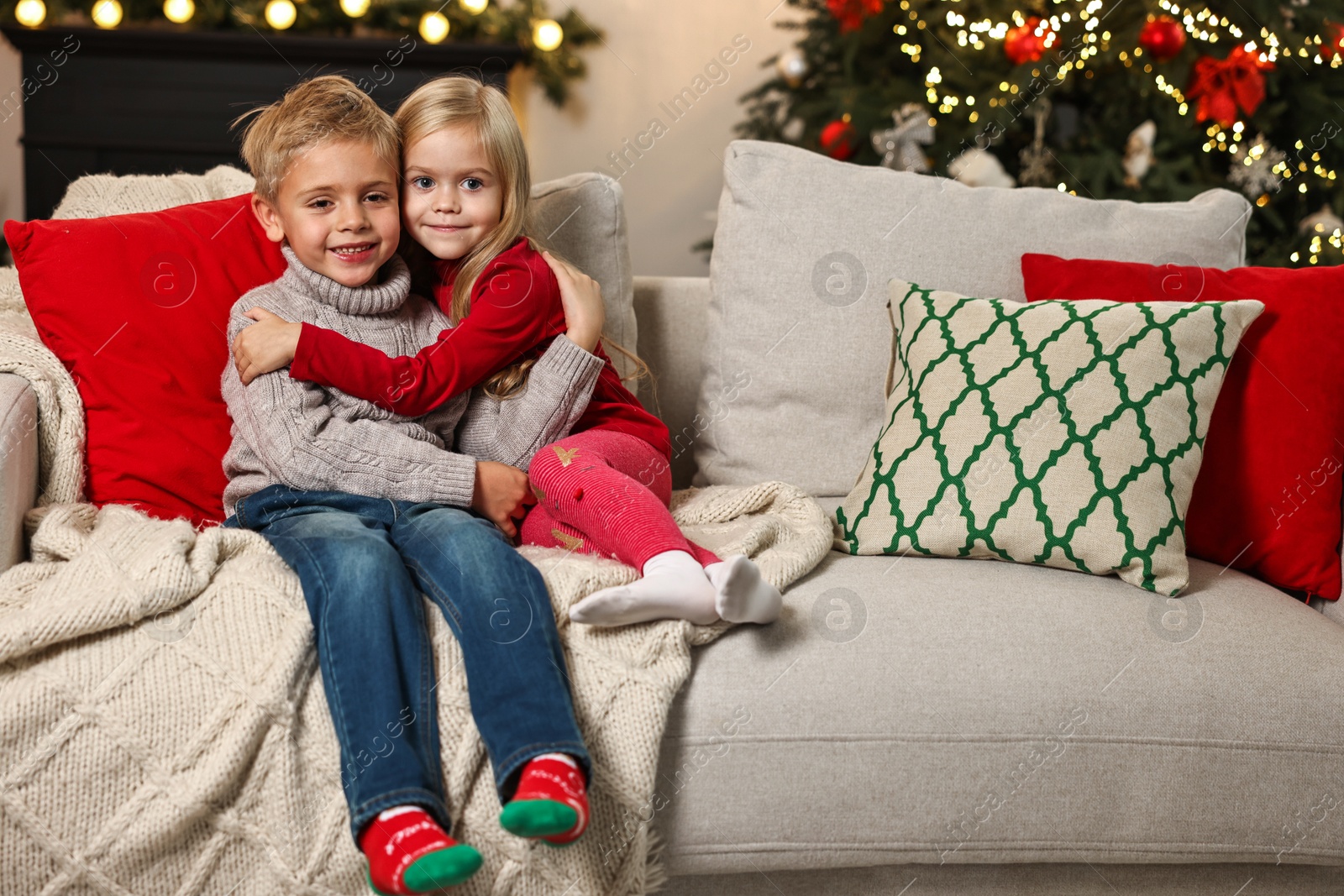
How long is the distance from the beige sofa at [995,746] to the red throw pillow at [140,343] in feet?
0.32

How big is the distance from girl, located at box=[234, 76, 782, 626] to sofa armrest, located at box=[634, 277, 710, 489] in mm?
258

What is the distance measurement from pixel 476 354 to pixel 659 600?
0.47 metres

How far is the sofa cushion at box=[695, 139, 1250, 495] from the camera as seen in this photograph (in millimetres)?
1499

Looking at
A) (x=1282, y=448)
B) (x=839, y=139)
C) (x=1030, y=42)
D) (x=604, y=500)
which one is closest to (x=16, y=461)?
(x=604, y=500)

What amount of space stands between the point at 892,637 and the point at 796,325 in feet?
2.00

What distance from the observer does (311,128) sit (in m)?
1.23

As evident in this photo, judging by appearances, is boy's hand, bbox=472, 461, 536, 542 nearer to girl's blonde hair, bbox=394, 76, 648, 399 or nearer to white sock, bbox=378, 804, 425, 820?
girl's blonde hair, bbox=394, 76, 648, 399

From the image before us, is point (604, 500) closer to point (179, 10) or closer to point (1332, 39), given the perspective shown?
point (1332, 39)

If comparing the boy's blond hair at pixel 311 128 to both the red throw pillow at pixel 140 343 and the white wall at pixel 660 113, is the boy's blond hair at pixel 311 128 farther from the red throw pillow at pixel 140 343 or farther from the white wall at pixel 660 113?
the white wall at pixel 660 113

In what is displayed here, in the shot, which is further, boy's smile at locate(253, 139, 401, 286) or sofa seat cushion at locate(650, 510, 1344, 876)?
boy's smile at locate(253, 139, 401, 286)

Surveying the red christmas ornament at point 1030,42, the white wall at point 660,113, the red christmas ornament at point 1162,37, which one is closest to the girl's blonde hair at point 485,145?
the red christmas ornament at point 1030,42

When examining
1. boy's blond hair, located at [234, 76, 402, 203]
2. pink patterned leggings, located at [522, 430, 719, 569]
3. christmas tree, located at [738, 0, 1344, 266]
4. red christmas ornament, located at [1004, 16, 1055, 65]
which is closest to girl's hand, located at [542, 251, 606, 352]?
pink patterned leggings, located at [522, 430, 719, 569]

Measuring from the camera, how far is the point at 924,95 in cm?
266

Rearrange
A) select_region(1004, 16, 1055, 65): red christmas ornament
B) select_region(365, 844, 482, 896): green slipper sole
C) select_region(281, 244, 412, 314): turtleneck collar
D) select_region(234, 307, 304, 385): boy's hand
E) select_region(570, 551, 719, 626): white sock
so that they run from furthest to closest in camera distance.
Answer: select_region(1004, 16, 1055, 65): red christmas ornament, select_region(281, 244, 412, 314): turtleneck collar, select_region(234, 307, 304, 385): boy's hand, select_region(570, 551, 719, 626): white sock, select_region(365, 844, 482, 896): green slipper sole
